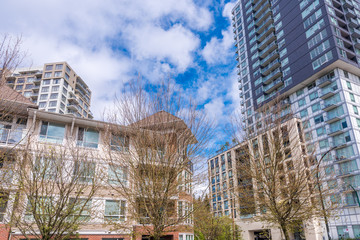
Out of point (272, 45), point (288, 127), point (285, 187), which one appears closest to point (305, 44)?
point (272, 45)

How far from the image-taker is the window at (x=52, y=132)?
20984 mm

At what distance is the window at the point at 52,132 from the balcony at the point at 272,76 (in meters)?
49.5

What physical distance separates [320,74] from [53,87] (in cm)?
6431

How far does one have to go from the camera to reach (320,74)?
164 ft

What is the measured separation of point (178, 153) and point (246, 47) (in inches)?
2630

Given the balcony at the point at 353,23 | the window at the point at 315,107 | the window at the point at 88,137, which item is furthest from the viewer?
the balcony at the point at 353,23

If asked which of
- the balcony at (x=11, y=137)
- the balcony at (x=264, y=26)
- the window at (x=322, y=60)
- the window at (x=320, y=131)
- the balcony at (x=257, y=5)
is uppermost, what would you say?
the balcony at (x=257, y=5)

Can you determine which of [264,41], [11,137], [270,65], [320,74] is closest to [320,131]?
[320,74]

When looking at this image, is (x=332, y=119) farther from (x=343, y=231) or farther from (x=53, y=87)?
(x=53, y=87)

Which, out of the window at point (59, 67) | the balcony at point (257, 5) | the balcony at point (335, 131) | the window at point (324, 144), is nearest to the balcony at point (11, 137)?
the window at point (324, 144)

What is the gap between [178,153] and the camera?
10.9m

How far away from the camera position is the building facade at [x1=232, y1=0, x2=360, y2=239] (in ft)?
141

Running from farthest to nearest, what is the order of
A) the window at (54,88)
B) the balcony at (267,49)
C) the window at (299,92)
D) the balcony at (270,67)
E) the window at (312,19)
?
1. the window at (54,88)
2. the balcony at (267,49)
3. the balcony at (270,67)
4. the window at (299,92)
5. the window at (312,19)

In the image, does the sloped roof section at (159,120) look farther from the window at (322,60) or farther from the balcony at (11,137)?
the window at (322,60)
